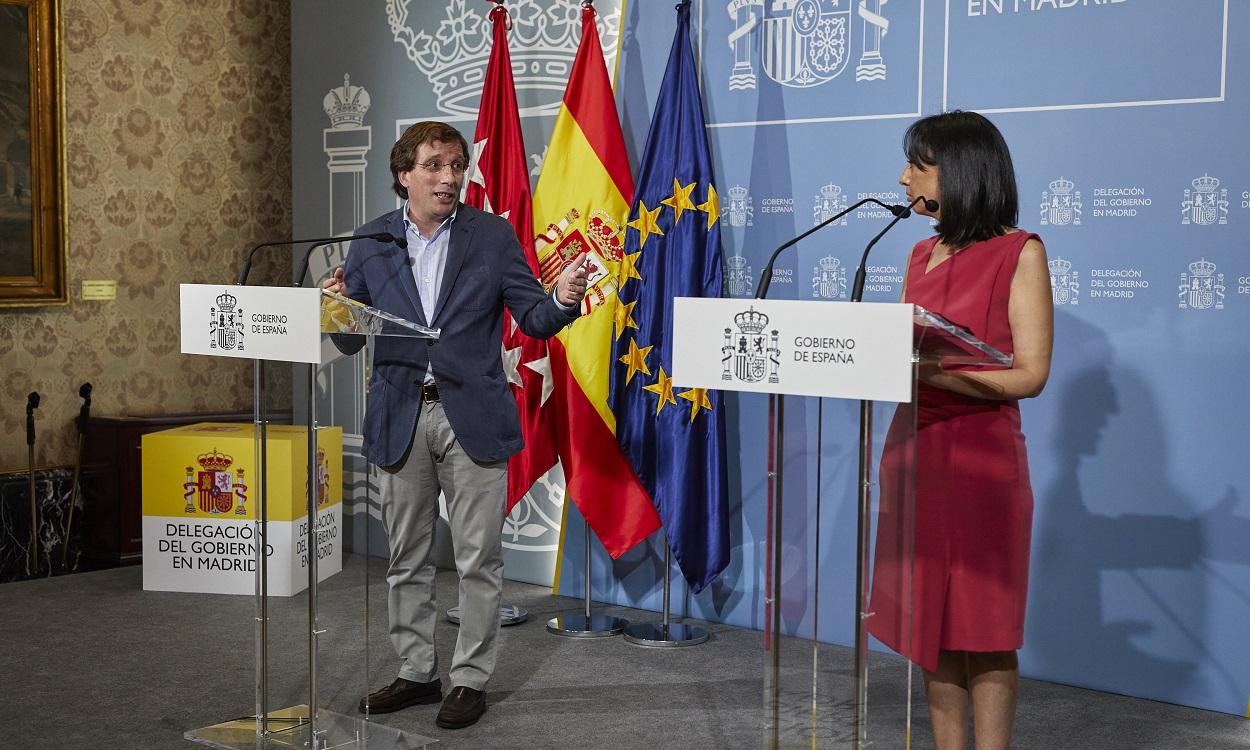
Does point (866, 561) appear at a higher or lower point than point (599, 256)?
lower

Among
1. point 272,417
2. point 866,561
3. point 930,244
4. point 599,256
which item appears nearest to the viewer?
point 866,561

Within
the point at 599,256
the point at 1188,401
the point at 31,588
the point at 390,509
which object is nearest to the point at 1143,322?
the point at 1188,401

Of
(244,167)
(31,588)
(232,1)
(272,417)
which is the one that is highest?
(232,1)

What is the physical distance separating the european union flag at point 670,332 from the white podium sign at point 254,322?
172 cm

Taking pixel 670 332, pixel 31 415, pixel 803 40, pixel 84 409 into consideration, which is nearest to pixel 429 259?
pixel 670 332

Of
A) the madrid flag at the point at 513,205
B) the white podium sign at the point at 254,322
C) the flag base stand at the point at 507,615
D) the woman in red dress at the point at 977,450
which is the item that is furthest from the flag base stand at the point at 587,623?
the woman in red dress at the point at 977,450

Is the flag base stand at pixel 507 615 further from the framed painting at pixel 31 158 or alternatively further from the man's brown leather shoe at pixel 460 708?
the framed painting at pixel 31 158

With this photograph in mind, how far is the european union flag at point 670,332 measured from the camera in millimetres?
Result: 4469

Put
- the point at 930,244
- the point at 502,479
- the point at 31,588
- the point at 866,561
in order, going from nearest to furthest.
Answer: the point at 866,561 → the point at 930,244 → the point at 502,479 → the point at 31,588

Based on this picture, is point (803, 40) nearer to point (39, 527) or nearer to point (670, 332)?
point (670, 332)

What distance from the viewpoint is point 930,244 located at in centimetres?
276

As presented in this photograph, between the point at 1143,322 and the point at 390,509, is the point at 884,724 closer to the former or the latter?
the point at 390,509

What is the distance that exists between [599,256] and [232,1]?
2.92m

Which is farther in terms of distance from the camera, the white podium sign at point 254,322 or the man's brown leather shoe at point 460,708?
the man's brown leather shoe at point 460,708
